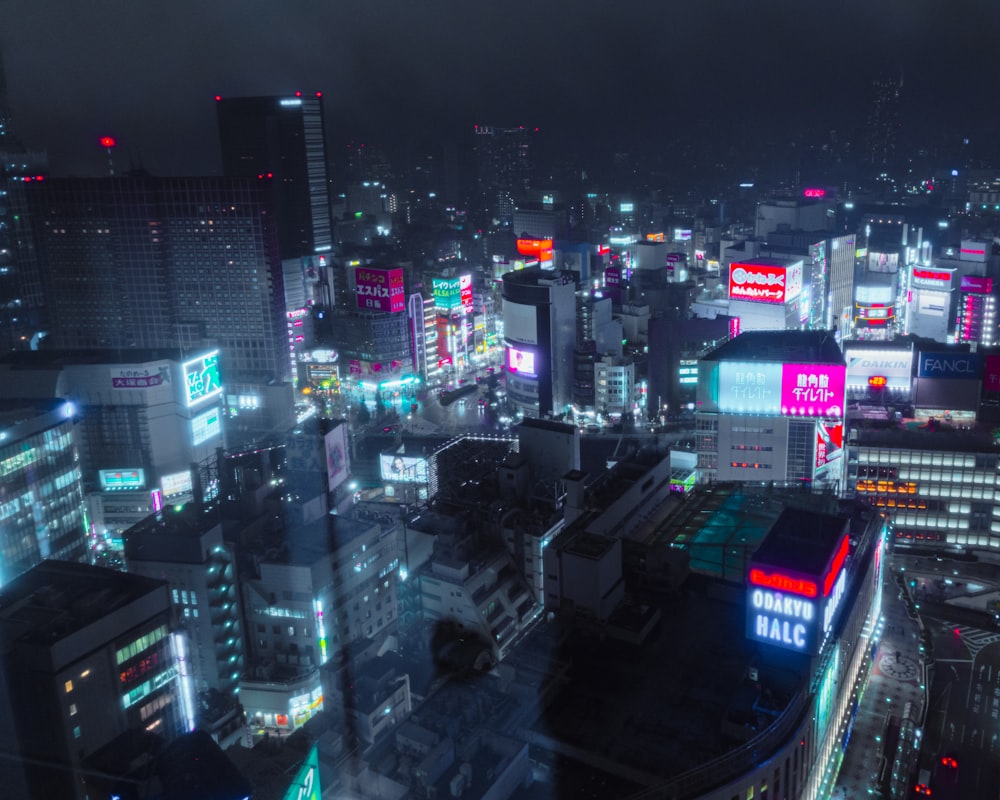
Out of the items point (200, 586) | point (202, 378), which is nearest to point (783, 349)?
point (200, 586)

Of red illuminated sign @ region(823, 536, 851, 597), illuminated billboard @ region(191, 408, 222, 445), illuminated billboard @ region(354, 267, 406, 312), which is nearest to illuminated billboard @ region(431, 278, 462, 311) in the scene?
illuminated billboard @ region(354, 267, 406, 312)

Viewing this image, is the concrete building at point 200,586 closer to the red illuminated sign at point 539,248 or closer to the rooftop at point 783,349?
the rooftop at point 783,349

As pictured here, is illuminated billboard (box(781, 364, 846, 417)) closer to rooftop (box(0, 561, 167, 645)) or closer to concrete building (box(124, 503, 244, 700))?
concrete building (box(124, 503, 244, 700))

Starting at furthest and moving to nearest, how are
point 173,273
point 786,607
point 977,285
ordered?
point 977,285
point 173,273
point 786,607

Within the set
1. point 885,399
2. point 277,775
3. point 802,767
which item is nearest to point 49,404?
point 277,775

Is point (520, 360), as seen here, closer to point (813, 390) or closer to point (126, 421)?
point (813, 390)

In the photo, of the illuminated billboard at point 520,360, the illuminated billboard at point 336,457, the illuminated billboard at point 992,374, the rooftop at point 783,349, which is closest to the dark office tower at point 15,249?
the illuminated billboard at point 336,457
